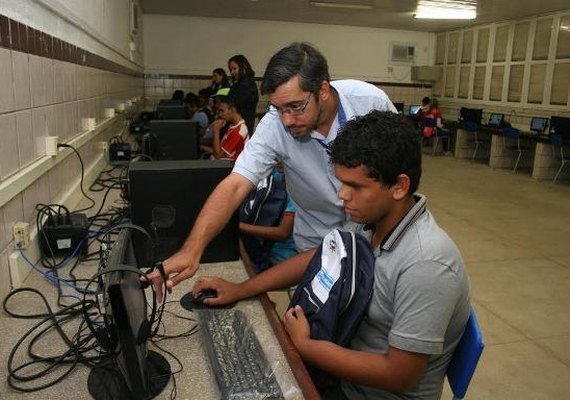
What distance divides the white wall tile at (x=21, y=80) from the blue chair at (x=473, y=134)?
8623 millimetres

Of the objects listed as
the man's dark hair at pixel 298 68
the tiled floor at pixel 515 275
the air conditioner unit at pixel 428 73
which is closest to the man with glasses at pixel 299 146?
the man's dark hair at pixel 298 68

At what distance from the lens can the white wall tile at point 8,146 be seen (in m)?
1.36

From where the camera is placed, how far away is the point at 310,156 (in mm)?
1651

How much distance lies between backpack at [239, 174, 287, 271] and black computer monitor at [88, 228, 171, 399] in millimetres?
1215

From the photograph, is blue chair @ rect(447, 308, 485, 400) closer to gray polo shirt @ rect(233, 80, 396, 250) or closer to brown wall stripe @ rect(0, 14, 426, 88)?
gray polo shirt @ rect(233, 80, 396, 250)

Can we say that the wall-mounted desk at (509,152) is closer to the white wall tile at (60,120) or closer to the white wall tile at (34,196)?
the white wall tile at (60,120)

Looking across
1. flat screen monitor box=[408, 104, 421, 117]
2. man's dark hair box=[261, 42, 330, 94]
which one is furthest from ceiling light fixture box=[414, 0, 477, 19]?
man's dark hair box=[261, 42, 330, 94]

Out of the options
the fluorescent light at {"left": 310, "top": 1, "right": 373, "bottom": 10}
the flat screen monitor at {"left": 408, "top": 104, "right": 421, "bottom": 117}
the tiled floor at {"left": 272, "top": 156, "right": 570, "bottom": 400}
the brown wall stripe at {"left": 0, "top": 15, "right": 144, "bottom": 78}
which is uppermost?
the fluorescent light at {"left": 310, "top": 1, "right": 373, "bottom": 10}

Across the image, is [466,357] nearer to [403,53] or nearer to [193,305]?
[193,305]

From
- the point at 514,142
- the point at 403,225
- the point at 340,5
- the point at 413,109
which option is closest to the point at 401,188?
the point at 403,225

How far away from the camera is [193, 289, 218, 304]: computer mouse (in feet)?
4.31

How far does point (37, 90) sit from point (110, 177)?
4.42 ft

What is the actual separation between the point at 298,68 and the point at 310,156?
33 cm

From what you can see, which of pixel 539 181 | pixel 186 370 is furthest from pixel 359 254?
pixel 539 181
